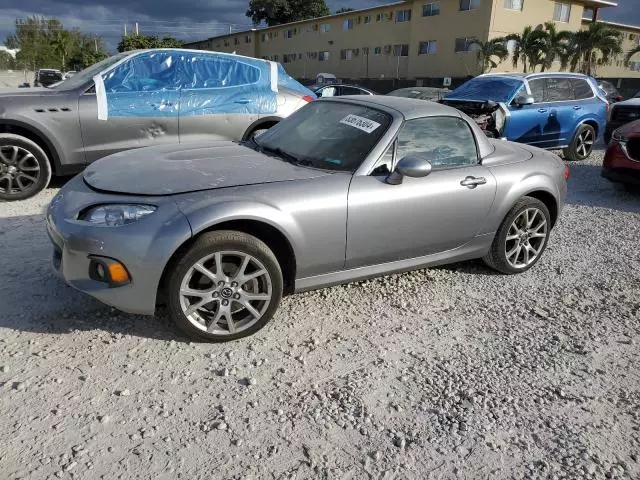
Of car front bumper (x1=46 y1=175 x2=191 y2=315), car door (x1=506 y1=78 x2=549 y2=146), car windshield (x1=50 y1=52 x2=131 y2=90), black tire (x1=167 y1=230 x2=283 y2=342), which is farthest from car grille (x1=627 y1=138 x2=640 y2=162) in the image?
car windshield (x1=50 y1=52 x2=131 y2=90)

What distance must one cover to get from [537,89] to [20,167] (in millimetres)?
8261

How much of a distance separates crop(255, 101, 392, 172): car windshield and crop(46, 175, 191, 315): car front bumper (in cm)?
115

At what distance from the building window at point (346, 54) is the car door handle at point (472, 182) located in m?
41.8

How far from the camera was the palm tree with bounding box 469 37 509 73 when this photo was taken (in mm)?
29734

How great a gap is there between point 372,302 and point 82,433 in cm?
212

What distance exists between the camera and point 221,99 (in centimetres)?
667

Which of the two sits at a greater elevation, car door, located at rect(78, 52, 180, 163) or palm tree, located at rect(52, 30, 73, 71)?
palm tree, located at rect(52, 30, 73, 71)

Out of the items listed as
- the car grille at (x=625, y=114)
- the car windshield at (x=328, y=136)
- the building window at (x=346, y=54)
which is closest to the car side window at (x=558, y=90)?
the car grille at (x=625, y=114)

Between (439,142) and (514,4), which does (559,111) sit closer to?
(439,142)

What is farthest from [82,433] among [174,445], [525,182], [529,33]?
[529,33]

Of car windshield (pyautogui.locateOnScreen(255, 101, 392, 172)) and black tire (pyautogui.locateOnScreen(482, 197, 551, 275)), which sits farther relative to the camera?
black tire (pyautogui.locateOnScreen(482, 197, 551, 275))

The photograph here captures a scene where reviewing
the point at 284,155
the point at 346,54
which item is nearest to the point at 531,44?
the point at 346,54

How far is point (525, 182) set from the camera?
4.20m

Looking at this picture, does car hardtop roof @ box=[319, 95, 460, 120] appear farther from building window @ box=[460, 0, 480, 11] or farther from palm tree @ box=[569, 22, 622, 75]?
palm tree @ box=[569, 22, 622, 75]
